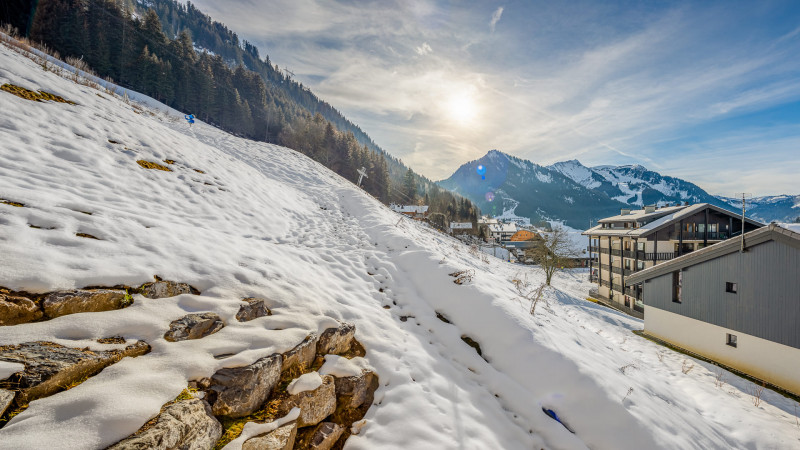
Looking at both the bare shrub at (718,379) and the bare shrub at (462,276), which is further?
the bare shrub at (718,379)

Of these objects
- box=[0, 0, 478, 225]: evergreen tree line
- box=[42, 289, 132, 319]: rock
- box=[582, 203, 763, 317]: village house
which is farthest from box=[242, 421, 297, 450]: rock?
box=[0, 0, 478, 225]: evergreen tree line

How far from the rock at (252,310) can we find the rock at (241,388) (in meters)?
0.93

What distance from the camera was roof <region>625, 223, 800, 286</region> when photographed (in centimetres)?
1140

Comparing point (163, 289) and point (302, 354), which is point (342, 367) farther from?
point (163, 289)

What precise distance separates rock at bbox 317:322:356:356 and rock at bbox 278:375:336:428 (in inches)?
20.1

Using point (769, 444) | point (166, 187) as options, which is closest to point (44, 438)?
point (166, 187)

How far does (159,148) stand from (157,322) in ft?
29.4

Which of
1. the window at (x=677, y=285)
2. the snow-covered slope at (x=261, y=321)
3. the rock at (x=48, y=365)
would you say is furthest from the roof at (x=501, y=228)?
the rock at (x=48, y=365)

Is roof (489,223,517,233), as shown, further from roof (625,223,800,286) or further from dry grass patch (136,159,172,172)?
dry grass patch (136,159,172,172)

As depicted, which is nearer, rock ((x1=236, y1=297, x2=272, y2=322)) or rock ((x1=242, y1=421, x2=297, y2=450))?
rock ((x1=242, y1=421, x2=297, y2=450))

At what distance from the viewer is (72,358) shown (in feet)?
7.64

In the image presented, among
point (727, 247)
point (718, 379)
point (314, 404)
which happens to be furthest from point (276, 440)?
point (727, 247)

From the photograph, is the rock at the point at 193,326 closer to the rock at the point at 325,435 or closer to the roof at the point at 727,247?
the rock at the point at 325,435

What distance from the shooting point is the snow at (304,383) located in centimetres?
323
